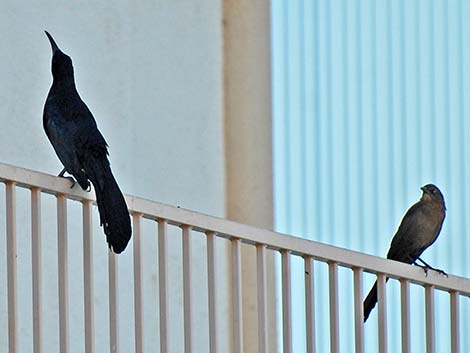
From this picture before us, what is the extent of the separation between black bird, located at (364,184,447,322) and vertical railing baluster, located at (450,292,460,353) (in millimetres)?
1252

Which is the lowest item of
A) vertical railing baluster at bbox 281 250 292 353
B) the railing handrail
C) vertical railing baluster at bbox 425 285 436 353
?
vertical railing baluster at bbox 425 285 436 353

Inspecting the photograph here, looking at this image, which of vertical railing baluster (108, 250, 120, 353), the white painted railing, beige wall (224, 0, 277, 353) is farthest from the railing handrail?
beige wall (224, 0, 277, 353)

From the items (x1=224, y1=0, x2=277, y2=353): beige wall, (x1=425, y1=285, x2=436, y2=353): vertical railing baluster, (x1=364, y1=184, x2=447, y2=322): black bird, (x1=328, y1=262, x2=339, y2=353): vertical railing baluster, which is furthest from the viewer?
(x1=224, y1=0, x2=277, y2=353): beige wall

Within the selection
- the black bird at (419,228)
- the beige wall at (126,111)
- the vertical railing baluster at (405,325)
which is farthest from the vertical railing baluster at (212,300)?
the black bird at (419,228)

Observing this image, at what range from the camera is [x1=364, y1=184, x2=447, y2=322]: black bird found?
7680 mm

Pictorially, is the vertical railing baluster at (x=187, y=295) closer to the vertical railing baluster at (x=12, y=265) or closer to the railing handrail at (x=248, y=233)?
the railing handrail at (x=248, y=233)

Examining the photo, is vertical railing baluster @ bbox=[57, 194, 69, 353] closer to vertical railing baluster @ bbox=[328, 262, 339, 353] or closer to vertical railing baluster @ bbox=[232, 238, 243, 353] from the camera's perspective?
vertical railing baluster @ bbox=[232, 238, 243, 353]

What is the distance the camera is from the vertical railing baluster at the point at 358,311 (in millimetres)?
6082

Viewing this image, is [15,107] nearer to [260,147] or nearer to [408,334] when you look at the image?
[260,147]

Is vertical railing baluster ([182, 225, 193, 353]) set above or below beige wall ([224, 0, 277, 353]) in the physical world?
below

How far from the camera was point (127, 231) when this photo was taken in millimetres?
5617

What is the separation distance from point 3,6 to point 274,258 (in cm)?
165

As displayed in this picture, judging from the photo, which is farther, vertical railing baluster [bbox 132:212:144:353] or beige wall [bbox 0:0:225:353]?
beige wall [bbox 0:0:225:353]

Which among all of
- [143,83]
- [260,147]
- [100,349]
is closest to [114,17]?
[143,83]
